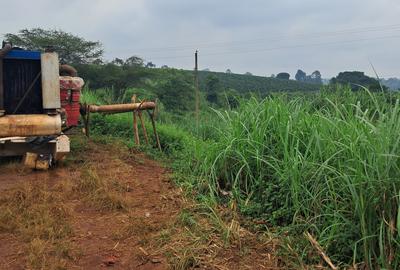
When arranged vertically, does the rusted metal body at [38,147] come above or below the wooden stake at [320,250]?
above

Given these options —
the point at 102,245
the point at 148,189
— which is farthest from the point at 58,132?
the point at 102,245

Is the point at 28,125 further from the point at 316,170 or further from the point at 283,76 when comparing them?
the point at 283,76

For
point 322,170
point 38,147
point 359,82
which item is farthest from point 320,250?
point 359,82

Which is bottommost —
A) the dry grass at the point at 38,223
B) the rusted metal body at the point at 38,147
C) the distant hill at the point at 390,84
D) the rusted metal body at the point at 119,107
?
the dry grass at the point at 38,223

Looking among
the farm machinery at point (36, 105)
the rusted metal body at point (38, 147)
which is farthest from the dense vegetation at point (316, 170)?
the farm machinery at point (36, 105)

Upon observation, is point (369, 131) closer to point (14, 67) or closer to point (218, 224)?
point (218, 224)

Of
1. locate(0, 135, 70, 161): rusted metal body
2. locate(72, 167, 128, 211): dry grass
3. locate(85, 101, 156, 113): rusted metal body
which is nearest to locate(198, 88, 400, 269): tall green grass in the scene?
locate(72, 167, 128, 211): dry grass

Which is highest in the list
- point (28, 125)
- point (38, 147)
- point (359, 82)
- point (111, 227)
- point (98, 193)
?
point (359, 82)

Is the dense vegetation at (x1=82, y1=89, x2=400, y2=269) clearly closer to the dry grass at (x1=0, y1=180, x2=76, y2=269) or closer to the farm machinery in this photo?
the dry grass at (x1=0, y1=180, x2=76, y2=269)

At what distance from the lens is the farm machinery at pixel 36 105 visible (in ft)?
15.5

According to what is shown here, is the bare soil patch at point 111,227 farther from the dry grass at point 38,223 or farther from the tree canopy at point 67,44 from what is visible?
the tree canopy at point 67,44

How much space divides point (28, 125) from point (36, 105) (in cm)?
60

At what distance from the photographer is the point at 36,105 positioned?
528cm

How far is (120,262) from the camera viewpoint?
106 inches
